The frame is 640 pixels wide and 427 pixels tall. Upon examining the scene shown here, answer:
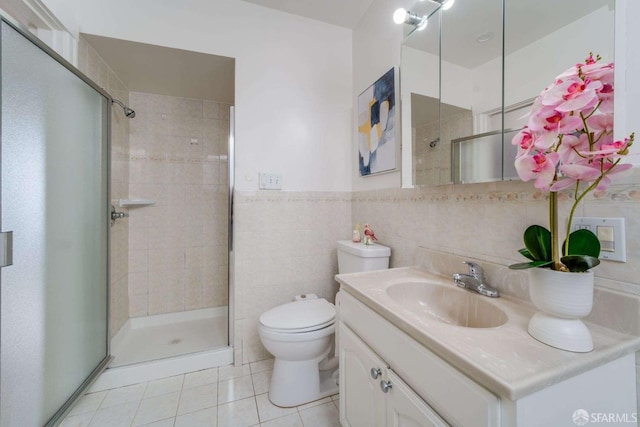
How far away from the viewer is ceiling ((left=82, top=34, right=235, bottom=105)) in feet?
5.06

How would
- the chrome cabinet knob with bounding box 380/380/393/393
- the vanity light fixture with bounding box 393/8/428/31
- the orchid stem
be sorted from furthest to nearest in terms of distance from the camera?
the vanity light fixture with bounding box 393/8/428/31 < the chrome cabinet knob with bounding box 380/380/393/393 < the orchid stem

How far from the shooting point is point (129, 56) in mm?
1621

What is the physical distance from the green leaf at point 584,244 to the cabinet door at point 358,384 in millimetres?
577

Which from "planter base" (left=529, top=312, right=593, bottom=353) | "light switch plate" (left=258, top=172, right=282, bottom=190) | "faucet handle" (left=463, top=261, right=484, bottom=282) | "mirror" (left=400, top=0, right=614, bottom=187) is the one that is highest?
"mirror" (left=400, top=0, right=614, bottom=187)

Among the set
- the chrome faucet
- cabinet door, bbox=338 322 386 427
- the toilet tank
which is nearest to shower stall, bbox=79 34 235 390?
the toilet tank

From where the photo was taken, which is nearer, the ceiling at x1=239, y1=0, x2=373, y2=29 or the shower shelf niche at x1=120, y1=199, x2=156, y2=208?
the ceiling at x1=239, y1=0, x2=373, y2=29

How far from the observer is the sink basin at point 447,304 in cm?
81

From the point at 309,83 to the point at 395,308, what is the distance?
65.4 inches

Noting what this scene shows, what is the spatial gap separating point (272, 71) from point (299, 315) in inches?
62.6

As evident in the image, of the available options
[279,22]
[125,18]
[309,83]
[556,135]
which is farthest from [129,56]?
[556,135]

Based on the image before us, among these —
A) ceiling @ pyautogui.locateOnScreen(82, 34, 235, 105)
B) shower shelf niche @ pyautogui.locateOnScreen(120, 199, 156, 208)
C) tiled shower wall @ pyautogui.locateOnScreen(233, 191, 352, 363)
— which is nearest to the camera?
ceiling @ pyautogui.locateOnScreen(82, 34, 235, 105)

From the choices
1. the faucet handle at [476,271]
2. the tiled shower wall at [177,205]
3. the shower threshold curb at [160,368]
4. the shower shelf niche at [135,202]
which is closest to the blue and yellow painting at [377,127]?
the faucet handle at [476,271]

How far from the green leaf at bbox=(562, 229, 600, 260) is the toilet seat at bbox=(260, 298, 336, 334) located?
1040 mm

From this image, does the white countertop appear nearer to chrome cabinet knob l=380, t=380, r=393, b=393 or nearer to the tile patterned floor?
chrome cabinet knob l=380, t=380, r=393, b=393
